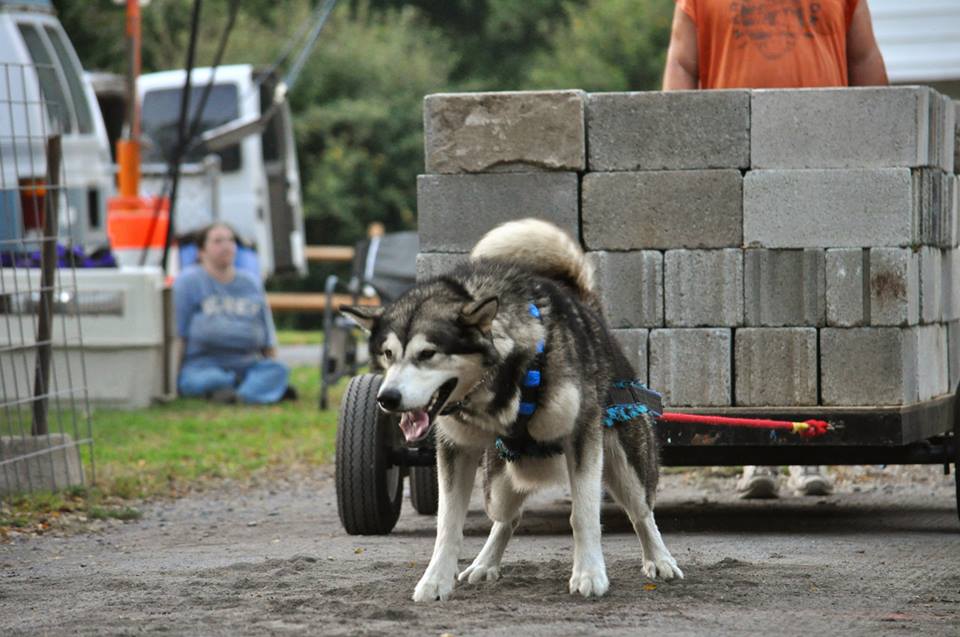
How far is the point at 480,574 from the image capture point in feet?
19.8

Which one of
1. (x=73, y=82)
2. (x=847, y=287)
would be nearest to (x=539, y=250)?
(x=847, y=287)

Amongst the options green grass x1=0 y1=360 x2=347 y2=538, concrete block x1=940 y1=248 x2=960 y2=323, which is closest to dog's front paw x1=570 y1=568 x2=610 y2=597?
concrete block x1=940 y1=248 x2=960 y2=323

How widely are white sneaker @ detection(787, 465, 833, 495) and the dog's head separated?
14.2 feet

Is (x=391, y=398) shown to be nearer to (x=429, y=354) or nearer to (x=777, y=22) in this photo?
(x=429, y=354)

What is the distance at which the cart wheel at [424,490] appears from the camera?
809 cm

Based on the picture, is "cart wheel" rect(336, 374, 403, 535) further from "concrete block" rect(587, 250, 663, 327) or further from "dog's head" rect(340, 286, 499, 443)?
"dog's head" rect(340, 286, 499, 443)

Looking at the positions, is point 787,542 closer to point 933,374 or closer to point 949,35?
point 933,374

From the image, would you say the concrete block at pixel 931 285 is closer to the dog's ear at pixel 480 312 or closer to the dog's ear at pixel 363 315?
the dog's ear at pixel 480 312

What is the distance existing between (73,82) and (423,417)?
511 inches

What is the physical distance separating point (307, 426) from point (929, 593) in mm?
8203

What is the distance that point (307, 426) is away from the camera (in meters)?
13.5

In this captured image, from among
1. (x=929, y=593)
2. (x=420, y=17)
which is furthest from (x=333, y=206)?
(x=929, y=593)

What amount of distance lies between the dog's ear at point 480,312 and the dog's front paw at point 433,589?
2.97ft

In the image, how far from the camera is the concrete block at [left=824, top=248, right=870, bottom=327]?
23.5 ft
